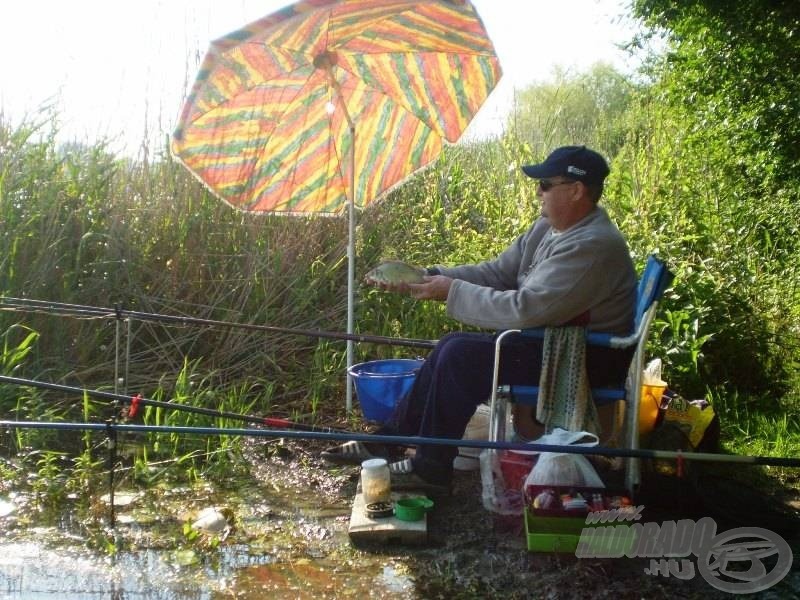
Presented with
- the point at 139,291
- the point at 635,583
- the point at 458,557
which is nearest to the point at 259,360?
the point at 139,291

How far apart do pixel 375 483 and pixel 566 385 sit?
0.84m

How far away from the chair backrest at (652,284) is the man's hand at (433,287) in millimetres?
778

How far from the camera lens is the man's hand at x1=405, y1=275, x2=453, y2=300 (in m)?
3.55

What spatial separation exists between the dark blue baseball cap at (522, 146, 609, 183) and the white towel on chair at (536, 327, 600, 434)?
64 centimetres

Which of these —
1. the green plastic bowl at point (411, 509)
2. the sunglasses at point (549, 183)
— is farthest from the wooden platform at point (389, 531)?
the sunglasses at point (549, 183)

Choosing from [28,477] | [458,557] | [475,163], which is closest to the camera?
[458,557]

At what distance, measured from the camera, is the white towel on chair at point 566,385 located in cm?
322

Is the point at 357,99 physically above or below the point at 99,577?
above

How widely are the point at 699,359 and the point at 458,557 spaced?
2.51 m

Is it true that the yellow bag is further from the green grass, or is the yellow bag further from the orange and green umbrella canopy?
the orange and green umbrella canopy

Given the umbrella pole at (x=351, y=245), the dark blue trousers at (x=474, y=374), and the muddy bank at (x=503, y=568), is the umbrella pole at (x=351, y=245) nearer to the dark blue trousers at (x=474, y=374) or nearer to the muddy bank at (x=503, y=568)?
the dark blue trousers at (x=474, y=374)

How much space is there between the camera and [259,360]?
5211 millimetres

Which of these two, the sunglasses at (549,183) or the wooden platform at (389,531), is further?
the sunglasses at (549,183)

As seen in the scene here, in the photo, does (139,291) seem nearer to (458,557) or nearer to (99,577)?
(99,577)
